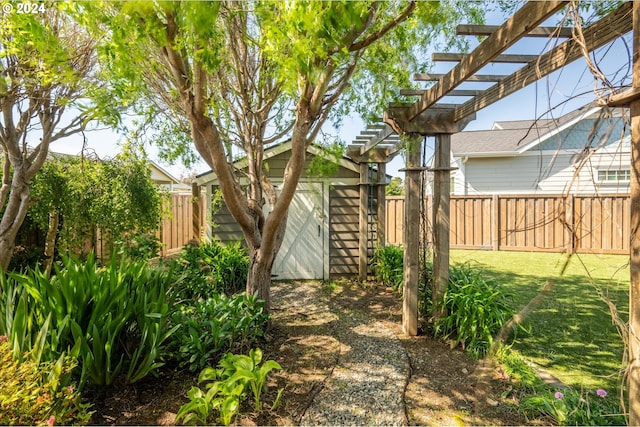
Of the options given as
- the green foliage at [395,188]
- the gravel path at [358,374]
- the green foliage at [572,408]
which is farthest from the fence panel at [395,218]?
the green foliage at [572,408]

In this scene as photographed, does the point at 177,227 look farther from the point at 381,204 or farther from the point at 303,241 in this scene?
the point at 381,204

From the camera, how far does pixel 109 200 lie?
520 cm

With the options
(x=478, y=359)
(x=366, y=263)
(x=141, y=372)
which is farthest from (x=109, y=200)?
(x=478, y=359)

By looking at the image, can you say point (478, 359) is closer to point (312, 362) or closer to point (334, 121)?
point (312, 362)

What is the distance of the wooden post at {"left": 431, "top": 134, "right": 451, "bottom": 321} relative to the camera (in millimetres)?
3656

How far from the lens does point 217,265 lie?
5.59m

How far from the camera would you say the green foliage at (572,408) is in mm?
2053

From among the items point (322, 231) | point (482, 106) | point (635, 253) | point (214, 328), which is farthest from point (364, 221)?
point (635, 253)

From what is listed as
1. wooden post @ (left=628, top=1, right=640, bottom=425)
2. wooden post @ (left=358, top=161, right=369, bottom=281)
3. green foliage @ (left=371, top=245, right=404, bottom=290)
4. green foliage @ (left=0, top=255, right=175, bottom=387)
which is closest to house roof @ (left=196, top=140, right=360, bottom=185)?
wooden post @ (left=358, top=161, right=369, bottom=281)

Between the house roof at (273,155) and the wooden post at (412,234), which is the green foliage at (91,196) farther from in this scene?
the wooden post at (412,234)

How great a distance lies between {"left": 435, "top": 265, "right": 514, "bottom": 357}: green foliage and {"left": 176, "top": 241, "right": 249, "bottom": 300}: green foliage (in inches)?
129

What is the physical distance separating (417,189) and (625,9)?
2.22 m

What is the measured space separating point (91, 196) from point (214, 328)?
13.1 ft

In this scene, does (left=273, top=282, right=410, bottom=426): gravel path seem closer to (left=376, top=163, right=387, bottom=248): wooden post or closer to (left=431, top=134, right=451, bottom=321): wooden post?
(left=431, top=134, right=451, bottom=321): wooden post
